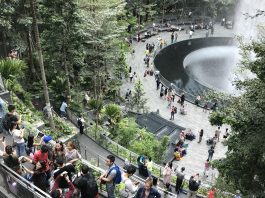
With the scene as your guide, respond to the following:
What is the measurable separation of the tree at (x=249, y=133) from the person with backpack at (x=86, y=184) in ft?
16.0

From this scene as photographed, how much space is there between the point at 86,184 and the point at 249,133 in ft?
19.1

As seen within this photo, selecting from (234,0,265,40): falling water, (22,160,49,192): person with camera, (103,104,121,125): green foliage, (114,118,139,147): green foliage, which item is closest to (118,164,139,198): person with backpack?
(22,160,49,192): person with camera

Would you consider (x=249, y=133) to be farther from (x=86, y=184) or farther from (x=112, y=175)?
(x=86, y=184)

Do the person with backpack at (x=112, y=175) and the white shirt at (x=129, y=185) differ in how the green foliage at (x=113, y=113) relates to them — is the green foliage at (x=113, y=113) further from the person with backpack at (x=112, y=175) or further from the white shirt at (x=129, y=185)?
the person with backpack at (x=112, y=175)

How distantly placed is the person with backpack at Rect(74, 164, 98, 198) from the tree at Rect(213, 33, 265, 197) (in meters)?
4.87

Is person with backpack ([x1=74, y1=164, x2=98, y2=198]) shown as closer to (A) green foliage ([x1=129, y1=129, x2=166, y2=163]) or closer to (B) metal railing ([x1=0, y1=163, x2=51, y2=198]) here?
(B) metal railing ([x1=0, y1=163, x2=51, y2=198])

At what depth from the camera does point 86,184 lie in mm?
8406

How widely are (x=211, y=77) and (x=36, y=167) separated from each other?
108ft

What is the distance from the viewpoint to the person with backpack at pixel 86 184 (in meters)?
8.39

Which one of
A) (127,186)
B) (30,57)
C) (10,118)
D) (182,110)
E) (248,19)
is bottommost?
(182,110)

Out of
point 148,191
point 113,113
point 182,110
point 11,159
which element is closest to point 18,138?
point 11,159

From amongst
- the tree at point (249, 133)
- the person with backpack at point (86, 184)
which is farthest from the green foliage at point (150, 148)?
the person with backpack at point (86, 184)

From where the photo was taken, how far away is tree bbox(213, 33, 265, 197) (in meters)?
11.1

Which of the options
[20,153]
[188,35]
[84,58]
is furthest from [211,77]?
[20,153]
